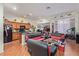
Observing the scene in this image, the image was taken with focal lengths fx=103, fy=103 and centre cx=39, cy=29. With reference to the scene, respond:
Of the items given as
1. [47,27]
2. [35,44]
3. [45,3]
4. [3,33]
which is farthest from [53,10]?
[3,33]

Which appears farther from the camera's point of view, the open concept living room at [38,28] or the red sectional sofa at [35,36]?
the red sectional sofa at [35,36]

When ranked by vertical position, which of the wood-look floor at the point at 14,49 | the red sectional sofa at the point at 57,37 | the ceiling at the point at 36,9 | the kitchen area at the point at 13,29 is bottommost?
the wood-look floor at the point at 14,49

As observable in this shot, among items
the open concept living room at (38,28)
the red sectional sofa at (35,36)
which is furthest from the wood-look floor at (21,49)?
the red sectional sofa at (35,36)

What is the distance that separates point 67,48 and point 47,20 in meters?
1.00

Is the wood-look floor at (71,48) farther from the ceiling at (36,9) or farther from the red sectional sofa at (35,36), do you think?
the ceiling at (36,9)

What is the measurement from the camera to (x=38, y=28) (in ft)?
9.65

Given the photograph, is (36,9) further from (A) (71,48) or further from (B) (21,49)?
(A) (71,48)

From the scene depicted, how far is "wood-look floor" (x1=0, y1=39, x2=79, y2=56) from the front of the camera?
9.42ft

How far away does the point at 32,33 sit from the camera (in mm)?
2969

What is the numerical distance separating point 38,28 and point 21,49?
774 millimetres

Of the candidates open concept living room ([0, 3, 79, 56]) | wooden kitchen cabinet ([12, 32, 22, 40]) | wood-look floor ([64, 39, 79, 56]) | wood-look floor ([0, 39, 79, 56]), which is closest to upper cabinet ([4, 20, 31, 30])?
open concept living room ([0, 3, 79, 56])

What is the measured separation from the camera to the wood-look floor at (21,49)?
9.42 ft

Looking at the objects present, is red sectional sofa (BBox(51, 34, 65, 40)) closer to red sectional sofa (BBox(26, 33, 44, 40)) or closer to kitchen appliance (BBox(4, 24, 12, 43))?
red sectional sofa (BBox(26, 33, 44, 40))

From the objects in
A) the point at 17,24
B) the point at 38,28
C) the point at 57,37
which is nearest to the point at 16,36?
the point at 17,24
